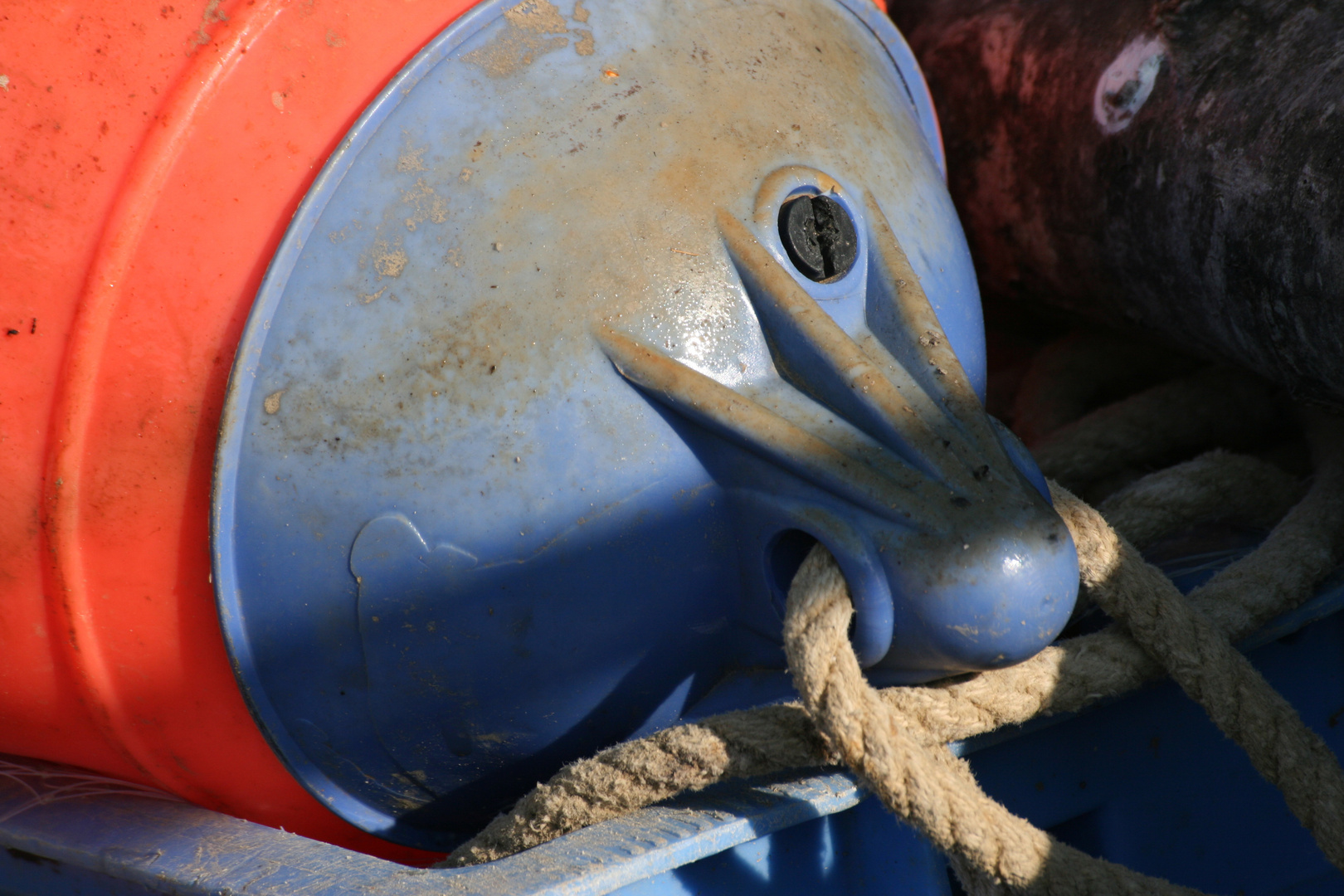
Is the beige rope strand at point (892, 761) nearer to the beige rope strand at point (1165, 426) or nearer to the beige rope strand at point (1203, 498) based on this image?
the beige rope strand at point (1203, 498)

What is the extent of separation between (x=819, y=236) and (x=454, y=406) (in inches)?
14.8

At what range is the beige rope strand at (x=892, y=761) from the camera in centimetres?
97

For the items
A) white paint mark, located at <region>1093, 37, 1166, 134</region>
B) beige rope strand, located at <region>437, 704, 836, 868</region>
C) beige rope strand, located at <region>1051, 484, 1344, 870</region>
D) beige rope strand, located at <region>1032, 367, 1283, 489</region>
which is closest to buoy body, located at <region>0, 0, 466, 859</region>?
beige rope strand, located at <region>437, 704, 836, 868</region>

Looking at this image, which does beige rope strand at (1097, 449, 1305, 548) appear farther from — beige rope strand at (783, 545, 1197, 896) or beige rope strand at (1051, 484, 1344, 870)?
beige rope strand at (783, 545, 1197, 896)

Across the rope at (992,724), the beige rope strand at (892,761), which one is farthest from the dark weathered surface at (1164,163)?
the beige rope strand at (892,761)

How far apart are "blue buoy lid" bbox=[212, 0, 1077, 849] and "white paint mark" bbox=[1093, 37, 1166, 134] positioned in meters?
0.67

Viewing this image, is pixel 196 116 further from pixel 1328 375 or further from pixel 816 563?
pixel 1328 375

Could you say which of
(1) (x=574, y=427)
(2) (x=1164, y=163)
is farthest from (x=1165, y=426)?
(1) (x=574, y=427)

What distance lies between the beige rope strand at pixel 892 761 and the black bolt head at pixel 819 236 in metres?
0.27

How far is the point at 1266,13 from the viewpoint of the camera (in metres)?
1.43

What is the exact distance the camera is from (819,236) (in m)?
1.09

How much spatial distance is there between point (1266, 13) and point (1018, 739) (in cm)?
95

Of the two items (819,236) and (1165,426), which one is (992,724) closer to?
(819,236)

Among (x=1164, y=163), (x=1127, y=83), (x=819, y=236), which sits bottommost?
(x=819, y=236)
